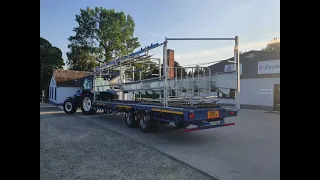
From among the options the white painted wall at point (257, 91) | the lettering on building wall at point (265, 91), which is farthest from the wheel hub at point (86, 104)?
the lettering on building wall at point (265, 91)

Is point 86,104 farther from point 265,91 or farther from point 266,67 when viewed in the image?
point 266,67

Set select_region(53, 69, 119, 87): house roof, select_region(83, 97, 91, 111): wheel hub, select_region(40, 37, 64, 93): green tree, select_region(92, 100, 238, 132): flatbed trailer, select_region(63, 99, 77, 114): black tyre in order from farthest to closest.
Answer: select_region(40, 37, 64, 93): green tree → select_region(53, 69, 119, 87): house roof → select_region(63, 99, 77, 114): black tyre → select_region(83, 97, 91, 111): wheel hub → select_region(92, 100, 238, 132): flatbed trailer

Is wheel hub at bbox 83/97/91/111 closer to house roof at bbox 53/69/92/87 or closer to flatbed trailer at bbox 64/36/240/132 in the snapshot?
flatbed trailer at bbox 64/36/240/132

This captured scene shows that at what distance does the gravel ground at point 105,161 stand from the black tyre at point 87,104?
238 inches

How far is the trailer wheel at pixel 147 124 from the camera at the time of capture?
24.4ft

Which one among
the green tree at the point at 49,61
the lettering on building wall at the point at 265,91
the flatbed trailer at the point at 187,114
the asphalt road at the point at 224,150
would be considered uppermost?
the green tree at the point at 49,61

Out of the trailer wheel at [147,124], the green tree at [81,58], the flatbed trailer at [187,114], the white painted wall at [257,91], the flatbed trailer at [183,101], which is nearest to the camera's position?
the flatbed trailer at [187,114]

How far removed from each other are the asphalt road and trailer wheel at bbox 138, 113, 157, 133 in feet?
0.76

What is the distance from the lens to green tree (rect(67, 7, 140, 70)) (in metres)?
34.2

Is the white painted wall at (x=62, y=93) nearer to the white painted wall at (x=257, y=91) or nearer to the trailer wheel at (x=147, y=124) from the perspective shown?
the white painted wall at (x=257, y=91)

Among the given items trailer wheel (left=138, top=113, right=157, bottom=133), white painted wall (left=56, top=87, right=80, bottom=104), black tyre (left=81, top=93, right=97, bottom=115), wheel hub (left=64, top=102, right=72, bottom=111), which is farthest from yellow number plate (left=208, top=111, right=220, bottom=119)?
white painted wall (left=56, top=87, right=80, bottom=104)
